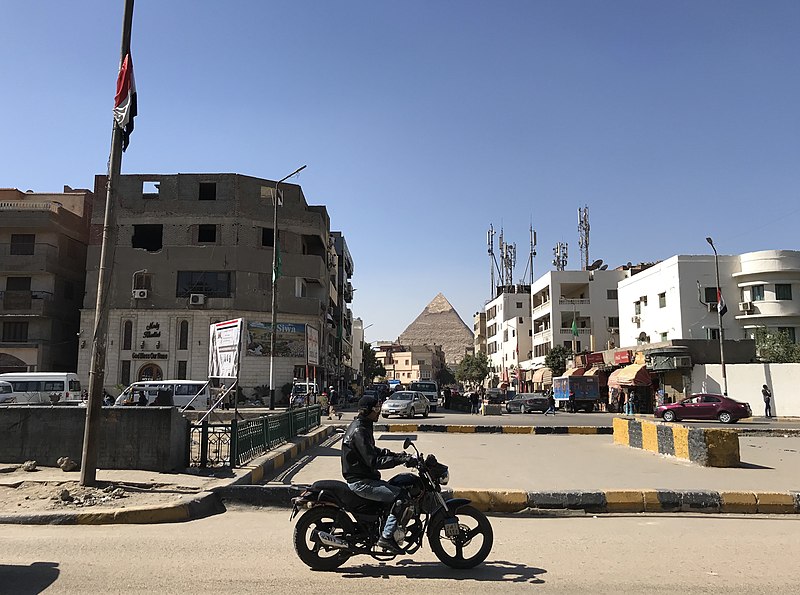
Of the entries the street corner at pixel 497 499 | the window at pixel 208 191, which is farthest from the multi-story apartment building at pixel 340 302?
the street corner at pixel 497 499

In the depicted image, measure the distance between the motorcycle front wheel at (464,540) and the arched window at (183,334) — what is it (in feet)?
135

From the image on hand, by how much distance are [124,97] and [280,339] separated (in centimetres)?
3519

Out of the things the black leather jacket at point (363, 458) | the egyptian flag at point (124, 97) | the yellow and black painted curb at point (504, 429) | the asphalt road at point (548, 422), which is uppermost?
the egyptian flag at point (124, 97)

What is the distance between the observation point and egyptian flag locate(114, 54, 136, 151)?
34.7 ft

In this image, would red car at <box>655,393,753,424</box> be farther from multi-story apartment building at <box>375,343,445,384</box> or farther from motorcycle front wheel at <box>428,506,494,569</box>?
multi-story apartment building at <box>375,343,445,384</box>

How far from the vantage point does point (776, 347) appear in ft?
138

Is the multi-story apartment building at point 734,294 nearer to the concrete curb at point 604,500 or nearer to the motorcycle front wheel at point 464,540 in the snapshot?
the concrete curb at point 604,500

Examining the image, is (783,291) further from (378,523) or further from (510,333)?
(378,523)

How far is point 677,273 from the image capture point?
152ft

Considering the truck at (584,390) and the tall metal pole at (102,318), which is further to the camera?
the truck at (584,390)

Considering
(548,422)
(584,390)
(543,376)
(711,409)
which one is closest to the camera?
(711,409)

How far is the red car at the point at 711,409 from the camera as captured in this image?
30.7 meters

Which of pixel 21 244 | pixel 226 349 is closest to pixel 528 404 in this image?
pixel 226 349

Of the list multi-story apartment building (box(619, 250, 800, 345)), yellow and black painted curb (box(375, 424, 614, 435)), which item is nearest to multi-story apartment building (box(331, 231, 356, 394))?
multi-story apartment building (box(619, 250, 800, 345))
